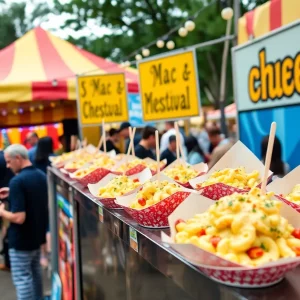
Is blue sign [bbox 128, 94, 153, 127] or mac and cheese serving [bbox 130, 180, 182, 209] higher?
blue sign [bbox 128, 94, 153, 127]

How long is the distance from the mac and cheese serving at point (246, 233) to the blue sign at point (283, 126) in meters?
3.05

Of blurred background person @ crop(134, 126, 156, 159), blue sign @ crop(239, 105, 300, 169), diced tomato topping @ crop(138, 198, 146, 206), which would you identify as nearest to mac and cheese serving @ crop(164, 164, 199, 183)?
diced tomato topping @ crop(138, 198, 146, 206)

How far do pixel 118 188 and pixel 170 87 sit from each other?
3.03m

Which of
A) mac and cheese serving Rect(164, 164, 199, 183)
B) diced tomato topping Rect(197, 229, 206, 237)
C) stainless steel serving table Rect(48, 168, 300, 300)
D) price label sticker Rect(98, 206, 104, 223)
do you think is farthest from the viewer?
mac and cheese serving Rect(164, 164, 199, 183)

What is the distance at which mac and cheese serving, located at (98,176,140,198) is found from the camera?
2.66 m

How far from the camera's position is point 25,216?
489 centimetres

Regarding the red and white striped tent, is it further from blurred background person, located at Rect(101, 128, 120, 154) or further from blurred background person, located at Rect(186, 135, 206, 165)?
blurred background person, located at Rect(186, 135, 206, 165)

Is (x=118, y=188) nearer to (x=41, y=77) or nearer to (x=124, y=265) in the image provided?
(x=124, y=265)

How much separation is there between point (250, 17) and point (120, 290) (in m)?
3.28

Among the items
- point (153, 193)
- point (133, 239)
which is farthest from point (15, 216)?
point (133, 239)

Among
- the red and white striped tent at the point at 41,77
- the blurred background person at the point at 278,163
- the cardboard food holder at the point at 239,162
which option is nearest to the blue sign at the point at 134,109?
the red and white striped tent at the point at 41,77

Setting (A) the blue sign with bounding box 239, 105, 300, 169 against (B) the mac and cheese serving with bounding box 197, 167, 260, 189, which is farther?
(A) the blue sign with bounding box 239, 105, 300, 169

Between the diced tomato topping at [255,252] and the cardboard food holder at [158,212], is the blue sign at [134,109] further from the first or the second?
the diced tomato topping at [255,252]

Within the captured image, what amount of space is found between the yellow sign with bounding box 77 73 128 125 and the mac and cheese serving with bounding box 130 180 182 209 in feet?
16.2
